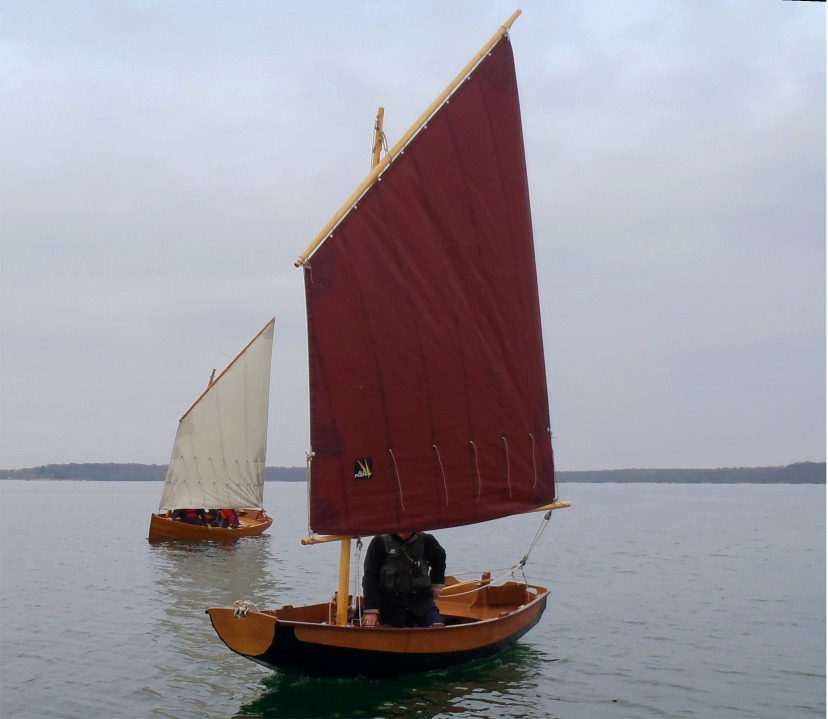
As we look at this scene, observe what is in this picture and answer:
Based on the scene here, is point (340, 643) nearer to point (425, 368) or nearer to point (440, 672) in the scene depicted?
point (440, 672)

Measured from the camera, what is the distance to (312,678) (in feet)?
42.0

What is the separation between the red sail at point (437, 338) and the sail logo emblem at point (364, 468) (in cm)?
2

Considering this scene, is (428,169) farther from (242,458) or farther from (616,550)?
(616,550)

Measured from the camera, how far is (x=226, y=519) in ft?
139

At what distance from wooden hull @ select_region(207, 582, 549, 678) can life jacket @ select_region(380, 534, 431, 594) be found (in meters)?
0.70

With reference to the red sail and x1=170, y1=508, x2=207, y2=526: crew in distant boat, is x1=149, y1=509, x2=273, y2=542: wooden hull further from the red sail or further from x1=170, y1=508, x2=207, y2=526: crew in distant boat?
the red sail

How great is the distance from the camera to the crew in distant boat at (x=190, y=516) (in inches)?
1603

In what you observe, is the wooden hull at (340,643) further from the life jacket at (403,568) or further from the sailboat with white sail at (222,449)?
the sailboat with white sail at (222,449)

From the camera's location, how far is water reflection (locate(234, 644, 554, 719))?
12.6 metres

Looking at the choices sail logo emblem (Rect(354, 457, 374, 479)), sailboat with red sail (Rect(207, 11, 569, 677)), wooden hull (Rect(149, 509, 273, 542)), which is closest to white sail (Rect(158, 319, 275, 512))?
wooden hull (Rect(149, 509, 273, 542))

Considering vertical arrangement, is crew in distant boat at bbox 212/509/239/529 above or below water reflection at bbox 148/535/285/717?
above

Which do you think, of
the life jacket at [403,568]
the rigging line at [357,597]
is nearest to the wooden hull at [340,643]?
the rigging line at [357,597]

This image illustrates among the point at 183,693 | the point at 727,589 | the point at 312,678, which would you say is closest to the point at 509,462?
the point at 312,678

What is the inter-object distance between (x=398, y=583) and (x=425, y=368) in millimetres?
3283
